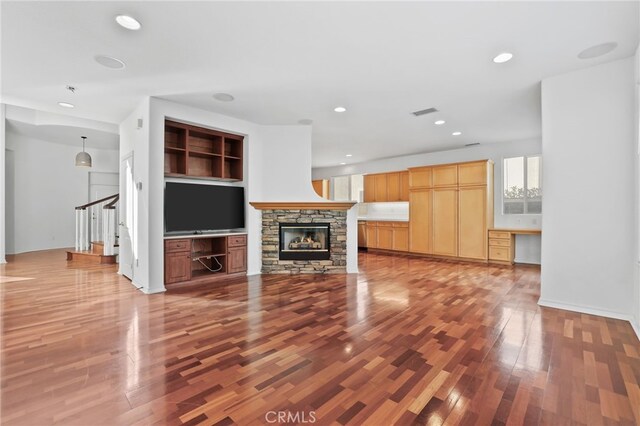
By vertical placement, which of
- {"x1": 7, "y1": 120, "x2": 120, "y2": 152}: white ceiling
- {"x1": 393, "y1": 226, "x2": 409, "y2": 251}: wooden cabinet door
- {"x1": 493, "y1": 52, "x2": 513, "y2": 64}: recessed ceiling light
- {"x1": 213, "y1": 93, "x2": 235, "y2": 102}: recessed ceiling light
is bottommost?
{"x1": 393, "y1": 226, "x2": 409, "y2": 251}: wooden cabinet door

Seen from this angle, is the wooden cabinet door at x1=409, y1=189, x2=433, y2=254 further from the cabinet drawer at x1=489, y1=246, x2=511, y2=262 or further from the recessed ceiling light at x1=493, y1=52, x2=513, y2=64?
the recessed ceiling light at x1=493, y1=52, x2=513, y2=64

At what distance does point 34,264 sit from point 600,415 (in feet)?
28.4

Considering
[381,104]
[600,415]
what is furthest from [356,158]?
[600,415]

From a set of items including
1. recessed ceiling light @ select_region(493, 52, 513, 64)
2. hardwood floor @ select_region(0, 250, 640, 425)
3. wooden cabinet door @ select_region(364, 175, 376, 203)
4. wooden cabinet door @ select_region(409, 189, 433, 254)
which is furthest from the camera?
wooden cabinet door @ select_region(364, 175, 376, 203)

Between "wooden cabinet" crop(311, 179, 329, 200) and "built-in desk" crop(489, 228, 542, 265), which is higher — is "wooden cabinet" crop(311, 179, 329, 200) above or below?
above

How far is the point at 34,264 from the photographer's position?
616 cm

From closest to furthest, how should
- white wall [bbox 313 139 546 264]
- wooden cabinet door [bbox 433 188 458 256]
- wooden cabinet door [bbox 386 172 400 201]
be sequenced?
white wall [bbox 313 139 546 264] → wooden cabinet door [bbox 433 188 458 256] → wooden cabinet door [bbox 386 172 400 201]

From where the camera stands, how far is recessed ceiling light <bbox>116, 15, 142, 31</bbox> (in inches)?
98.6

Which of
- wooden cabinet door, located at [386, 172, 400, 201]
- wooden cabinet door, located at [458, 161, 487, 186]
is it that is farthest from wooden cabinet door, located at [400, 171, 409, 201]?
wooden cabinet door, located at [458, 161, 487, 186]

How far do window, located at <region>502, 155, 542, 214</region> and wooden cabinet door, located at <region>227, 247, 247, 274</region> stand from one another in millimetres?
5878

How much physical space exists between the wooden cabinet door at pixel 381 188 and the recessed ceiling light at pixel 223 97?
557 centimetres

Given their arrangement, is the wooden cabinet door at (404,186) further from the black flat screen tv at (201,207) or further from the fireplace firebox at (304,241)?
the black flat screen tv at (201,207)

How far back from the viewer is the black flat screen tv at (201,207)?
4.71 meters

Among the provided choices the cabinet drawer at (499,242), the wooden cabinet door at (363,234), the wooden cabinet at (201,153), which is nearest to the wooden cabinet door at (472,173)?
the cabinet drawer at (499,242)
